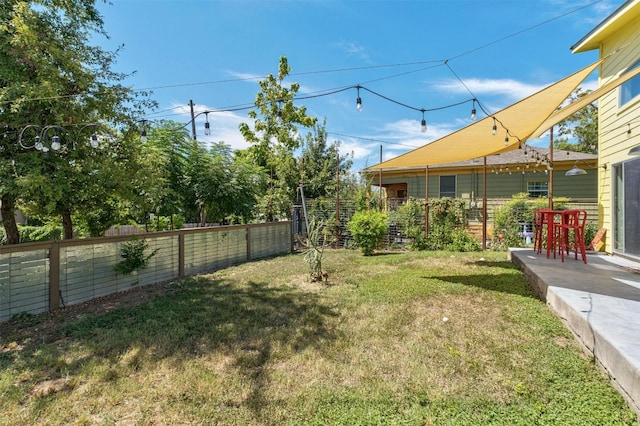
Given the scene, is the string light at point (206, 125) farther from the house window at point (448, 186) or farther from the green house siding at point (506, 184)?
the house window at point (448, 186)

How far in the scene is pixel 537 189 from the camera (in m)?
12.6

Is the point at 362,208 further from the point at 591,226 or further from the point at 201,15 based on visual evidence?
the point at 201,15

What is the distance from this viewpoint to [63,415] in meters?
1.97

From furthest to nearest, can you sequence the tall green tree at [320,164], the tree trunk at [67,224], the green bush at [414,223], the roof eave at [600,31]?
the tall green tree at [320,164]
the green bush at [414,223]
the roof eave at [600,31]
the tree trunk at [67,224]

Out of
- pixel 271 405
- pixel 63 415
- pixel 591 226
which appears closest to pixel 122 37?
pixel 63 415

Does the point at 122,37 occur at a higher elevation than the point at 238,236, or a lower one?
higher

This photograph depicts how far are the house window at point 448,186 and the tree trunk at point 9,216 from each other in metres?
13.7

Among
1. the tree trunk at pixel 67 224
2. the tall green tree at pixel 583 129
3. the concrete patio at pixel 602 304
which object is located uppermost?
the tall green tree at pixel 583 129

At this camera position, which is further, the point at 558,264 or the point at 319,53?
the point at 319,53

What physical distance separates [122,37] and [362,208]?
6.91 metres

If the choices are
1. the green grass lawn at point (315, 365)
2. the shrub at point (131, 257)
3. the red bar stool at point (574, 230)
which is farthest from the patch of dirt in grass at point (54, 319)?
the red bar stool at point (574, 230)

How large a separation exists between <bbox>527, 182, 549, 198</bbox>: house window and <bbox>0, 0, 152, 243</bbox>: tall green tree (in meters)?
13.9

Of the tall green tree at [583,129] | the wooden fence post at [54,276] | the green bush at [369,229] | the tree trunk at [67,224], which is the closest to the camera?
the wooden fence post at [54,276]

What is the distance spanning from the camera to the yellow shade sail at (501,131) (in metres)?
4.34
